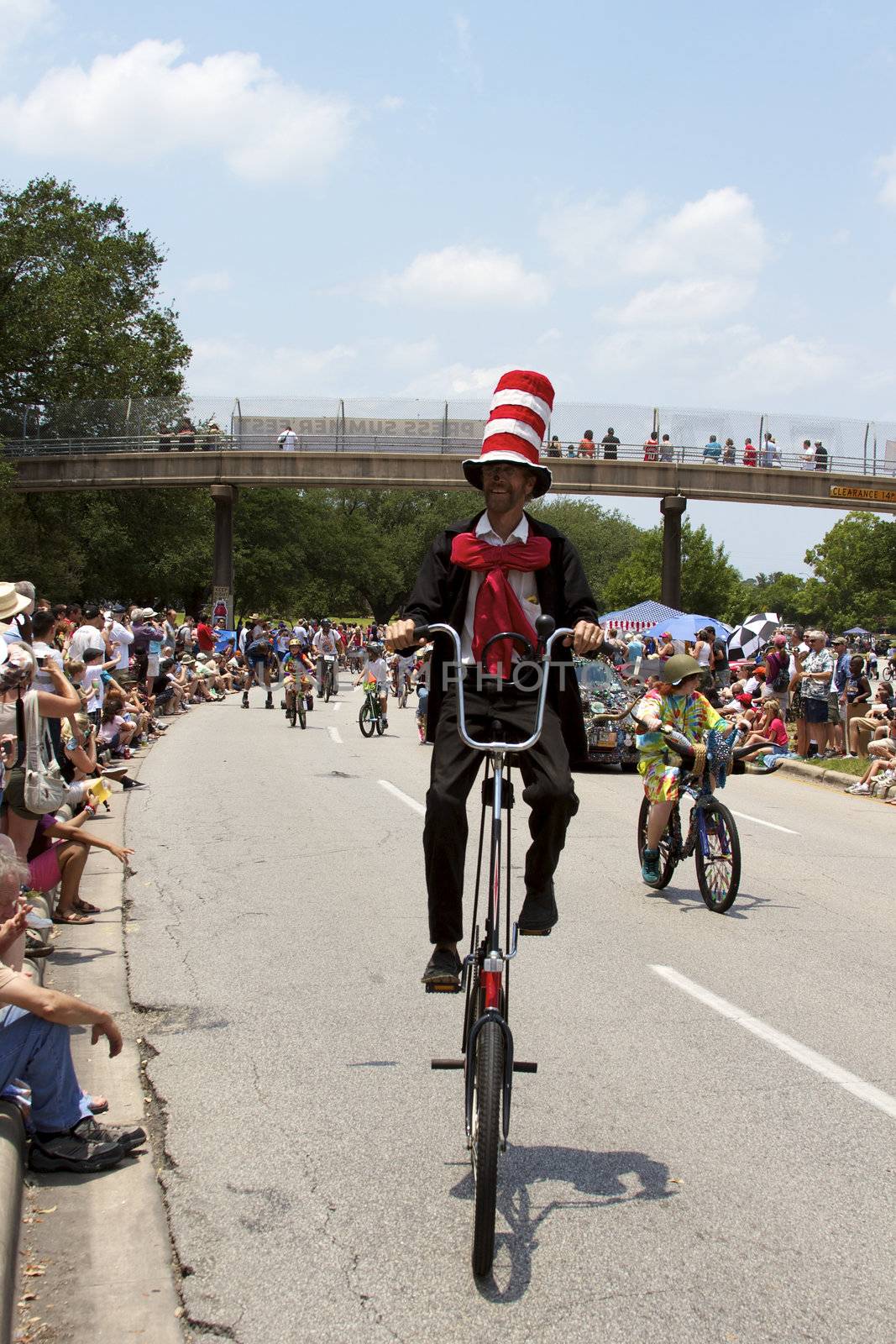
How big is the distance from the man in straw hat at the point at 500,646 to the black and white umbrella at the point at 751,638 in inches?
1176

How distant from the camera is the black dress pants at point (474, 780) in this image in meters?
4.45

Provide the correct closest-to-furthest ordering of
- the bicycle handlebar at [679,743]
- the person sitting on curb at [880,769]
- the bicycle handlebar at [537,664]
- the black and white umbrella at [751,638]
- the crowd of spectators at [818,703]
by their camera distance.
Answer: the bicycle handlebar at [537,664] < the bicycle handlebar at [679,743] < the person sitting on curb at [880,769] < the crowd of spectators at [818,703] < the black and white umbrella at [751,638]

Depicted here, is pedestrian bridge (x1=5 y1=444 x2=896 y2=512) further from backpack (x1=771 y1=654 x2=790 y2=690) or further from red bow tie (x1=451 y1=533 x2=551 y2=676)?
red bow tie (x1=451 y1=533 x2=551 y2=676)

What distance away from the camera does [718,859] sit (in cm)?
919

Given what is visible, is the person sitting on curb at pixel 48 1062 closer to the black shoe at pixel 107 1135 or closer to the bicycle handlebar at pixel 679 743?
the black shoe at pixel 107 1135

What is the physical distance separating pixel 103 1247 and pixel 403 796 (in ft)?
37.5

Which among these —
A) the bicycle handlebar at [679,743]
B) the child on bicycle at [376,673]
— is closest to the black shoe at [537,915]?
the bicycle handlebar at [679,743]

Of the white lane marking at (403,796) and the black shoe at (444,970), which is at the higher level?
the black shoe at (444,970)

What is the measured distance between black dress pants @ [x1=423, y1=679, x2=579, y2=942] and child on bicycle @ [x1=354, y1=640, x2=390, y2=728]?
66.1 feet

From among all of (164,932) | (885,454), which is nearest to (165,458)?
(885,454)

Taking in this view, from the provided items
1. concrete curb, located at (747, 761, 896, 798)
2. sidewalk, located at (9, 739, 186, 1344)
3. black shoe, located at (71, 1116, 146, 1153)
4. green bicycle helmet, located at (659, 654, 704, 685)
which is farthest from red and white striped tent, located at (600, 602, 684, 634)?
black shoe, located at (71, 1116, 146, 1153)

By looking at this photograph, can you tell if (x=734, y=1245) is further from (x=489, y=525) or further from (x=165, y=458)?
(x=165, y=458)

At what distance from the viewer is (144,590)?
60281 millimetres

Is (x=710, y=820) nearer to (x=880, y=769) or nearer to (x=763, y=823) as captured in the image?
(x=763, y=823)
